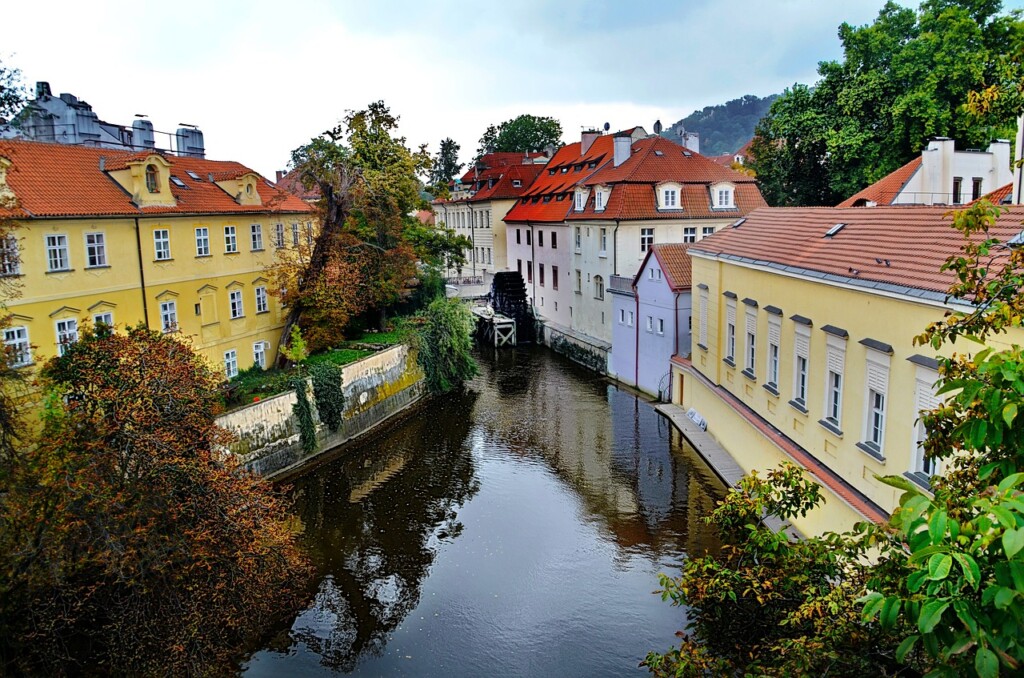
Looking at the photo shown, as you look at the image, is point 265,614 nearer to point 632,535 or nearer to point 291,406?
point 632,535

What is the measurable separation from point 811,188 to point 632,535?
23.5 meters

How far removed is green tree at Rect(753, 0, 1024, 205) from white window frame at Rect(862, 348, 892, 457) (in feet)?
60.0

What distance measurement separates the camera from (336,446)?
21.3 meters

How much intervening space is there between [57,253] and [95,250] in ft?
3.40

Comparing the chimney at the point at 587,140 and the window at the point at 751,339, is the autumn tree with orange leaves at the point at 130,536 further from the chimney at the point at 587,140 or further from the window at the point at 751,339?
the chimney at the point at 587,140

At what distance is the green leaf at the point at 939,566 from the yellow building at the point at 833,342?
16.1 feet

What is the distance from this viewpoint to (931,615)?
276 centimetres

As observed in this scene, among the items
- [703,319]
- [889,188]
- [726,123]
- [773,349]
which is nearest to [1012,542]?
[773,349]

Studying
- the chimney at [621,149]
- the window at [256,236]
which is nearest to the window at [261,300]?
the window at [256,236]

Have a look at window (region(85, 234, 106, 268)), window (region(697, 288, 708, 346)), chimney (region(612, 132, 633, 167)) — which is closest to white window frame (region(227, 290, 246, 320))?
window (region(85, 234, 106, 268))

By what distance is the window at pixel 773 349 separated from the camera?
49.5ft

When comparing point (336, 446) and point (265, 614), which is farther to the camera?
point (336, 446)

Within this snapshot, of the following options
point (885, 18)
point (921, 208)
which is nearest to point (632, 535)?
point (921, 208)

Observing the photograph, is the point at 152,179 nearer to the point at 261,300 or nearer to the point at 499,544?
the point at 261,300
